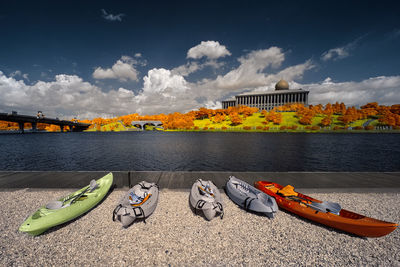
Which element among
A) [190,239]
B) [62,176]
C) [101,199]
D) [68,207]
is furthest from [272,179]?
[62,176]

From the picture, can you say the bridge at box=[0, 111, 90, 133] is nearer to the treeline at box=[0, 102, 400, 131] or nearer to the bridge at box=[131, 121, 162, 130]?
the bridge at box=[131, 121, 162, 130]

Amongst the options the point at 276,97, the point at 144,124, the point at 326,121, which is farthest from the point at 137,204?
the point at 276,97

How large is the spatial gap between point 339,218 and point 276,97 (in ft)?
613

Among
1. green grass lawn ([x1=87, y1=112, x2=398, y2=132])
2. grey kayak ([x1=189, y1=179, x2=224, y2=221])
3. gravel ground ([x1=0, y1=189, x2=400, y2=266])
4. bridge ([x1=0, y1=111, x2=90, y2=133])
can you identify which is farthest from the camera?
green grass lawn ([x1=87, y1=112, x2=398, y2=132])

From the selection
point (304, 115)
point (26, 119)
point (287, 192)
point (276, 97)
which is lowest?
point (287, 192)

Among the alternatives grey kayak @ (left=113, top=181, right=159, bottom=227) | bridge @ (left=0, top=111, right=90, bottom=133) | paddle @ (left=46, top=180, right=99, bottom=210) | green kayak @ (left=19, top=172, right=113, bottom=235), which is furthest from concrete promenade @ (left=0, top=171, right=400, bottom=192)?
bridge @ (left=0, top=111, right=90, bottom=133)

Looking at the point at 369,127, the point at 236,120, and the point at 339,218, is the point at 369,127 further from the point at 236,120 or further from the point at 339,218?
the point at 339,218

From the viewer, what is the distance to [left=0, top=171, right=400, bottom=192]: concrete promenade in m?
9.53

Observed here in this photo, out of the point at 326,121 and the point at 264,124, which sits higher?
the point at 326,121

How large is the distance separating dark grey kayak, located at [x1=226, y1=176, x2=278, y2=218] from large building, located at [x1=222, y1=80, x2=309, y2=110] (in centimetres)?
18155

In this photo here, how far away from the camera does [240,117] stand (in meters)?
118

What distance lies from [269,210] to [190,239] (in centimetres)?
383

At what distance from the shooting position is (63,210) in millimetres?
6578

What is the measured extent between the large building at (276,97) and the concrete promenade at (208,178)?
581 feet
